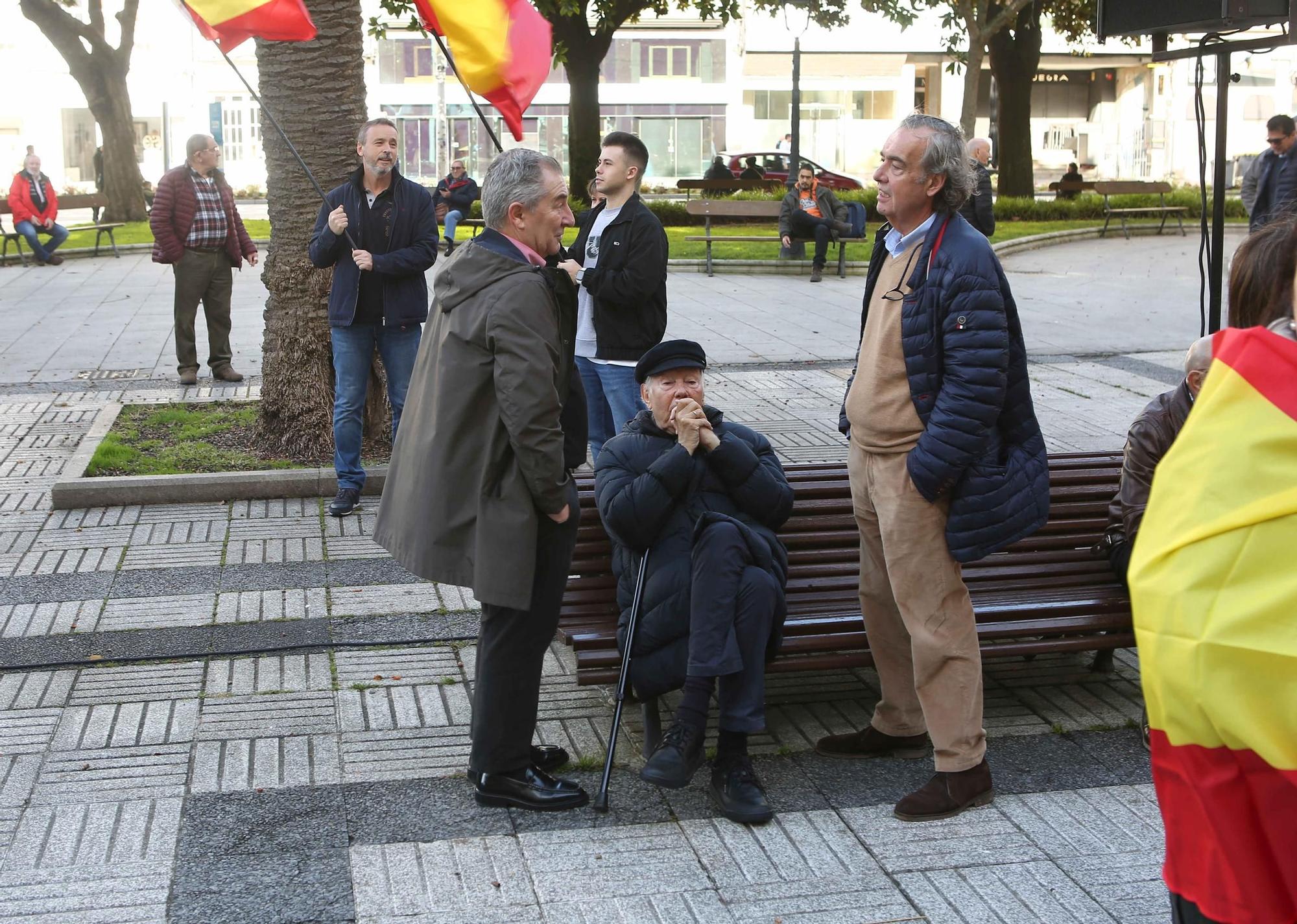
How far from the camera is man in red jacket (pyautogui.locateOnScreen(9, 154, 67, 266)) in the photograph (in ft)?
69.8

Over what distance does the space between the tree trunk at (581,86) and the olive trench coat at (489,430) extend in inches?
908

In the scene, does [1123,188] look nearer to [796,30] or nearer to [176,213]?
[796,30]

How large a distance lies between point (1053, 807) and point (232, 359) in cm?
964

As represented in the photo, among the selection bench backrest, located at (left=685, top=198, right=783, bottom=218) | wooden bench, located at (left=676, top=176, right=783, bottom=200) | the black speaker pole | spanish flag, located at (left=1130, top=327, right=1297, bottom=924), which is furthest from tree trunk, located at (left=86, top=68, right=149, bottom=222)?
spanish flag, located at (left=1130, top=327, right=1297, bottom=924)

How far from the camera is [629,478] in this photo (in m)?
4.52

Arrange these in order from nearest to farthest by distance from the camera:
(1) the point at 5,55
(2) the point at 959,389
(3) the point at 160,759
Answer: (2) the point at 959,389, (3) the point at 160,759, (1) the point at 5,55

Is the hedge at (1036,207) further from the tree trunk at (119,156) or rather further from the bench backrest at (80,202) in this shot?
the bench backrest at (80,202)

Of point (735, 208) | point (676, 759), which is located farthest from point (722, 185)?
point (676, 759)

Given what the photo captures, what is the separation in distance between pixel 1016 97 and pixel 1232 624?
1191 inches

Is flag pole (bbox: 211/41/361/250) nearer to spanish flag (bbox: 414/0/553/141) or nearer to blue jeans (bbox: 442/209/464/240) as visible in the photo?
spanish flag (bbox: 414/0/553/141)

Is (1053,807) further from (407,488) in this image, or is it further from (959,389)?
(407,488)

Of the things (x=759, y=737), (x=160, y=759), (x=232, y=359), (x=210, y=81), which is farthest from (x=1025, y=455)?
(x=210, y=81)

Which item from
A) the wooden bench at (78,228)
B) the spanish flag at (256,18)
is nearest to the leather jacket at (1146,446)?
the spanish flag at (256,18)

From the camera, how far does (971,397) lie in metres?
3.88
